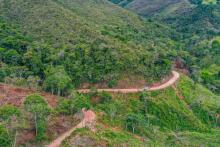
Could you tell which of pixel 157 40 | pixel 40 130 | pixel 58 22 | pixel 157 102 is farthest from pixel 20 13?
pixel 40 130

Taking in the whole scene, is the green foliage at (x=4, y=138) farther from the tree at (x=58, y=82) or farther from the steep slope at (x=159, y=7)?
the steep slope at (x=159, y=7)

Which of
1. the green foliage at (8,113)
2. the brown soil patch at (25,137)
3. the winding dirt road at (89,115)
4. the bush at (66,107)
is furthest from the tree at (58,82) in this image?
the green foliage at (8,113)

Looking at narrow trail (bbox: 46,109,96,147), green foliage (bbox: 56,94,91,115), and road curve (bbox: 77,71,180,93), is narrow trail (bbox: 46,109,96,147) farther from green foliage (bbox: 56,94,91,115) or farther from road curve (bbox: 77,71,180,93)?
road curve (bbox: 77,71,180,93)

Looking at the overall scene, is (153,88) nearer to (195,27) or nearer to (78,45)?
(78,45)

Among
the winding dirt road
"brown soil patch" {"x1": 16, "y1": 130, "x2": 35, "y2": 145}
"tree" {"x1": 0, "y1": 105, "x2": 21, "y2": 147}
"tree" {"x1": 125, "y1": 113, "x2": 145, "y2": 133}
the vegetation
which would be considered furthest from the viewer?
"tree" {"x1": 125, "y1": 113, "x2": 145, "y2": 133}

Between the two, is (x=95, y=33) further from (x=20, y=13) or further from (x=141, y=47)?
(x=20, y=13)

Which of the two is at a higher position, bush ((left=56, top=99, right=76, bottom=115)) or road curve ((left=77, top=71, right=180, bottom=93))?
bush ((left=56, top=99, right=76, bottom=115))

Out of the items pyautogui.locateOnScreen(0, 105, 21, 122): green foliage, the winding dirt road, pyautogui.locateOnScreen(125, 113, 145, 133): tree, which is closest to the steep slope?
the winding dirt road
